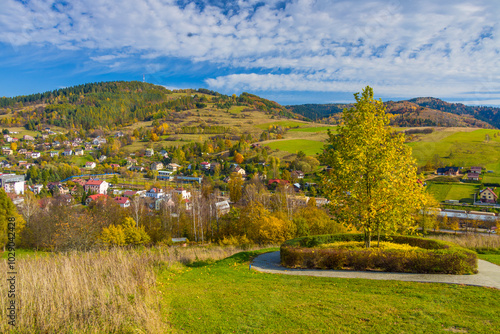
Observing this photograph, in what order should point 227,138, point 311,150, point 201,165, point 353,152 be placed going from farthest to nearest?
point 227,138, point 201,165, point 311,150, point 353,152

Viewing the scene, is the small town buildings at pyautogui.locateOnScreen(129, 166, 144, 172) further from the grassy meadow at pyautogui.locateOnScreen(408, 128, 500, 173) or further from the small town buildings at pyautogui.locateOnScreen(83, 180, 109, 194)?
the grassy meadow at pyautogui.locateOnScreen(408, 128, 500, 173)

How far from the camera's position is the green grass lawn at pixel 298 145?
85.1 m

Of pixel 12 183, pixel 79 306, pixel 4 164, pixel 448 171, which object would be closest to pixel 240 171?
pixel 448 171

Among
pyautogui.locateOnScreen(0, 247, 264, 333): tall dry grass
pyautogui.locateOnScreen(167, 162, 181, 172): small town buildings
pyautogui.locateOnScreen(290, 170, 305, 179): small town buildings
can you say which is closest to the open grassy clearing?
pyautogui.locateOnScreen(290, 170, 305, 179): small town buildings

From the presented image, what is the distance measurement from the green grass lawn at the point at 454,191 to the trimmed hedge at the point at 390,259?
40720 mm

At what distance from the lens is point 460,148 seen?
177ft

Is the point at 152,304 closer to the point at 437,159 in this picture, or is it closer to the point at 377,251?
the point at 377,251

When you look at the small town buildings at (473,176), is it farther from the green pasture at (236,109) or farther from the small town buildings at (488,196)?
the green pasture at (236,109)

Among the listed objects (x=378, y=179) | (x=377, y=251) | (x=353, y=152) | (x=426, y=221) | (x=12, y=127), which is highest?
(x=12, y=127)

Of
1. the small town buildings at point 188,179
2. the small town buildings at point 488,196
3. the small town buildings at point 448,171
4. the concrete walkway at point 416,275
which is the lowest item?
the small town buildings at point 488,196

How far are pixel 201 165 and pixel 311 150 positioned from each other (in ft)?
122

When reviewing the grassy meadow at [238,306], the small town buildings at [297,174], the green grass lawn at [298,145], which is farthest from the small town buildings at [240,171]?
the grassy meadow at [238,306]

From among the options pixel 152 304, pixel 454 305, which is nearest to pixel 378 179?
pixel 454 305

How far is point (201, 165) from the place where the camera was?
94.1m
